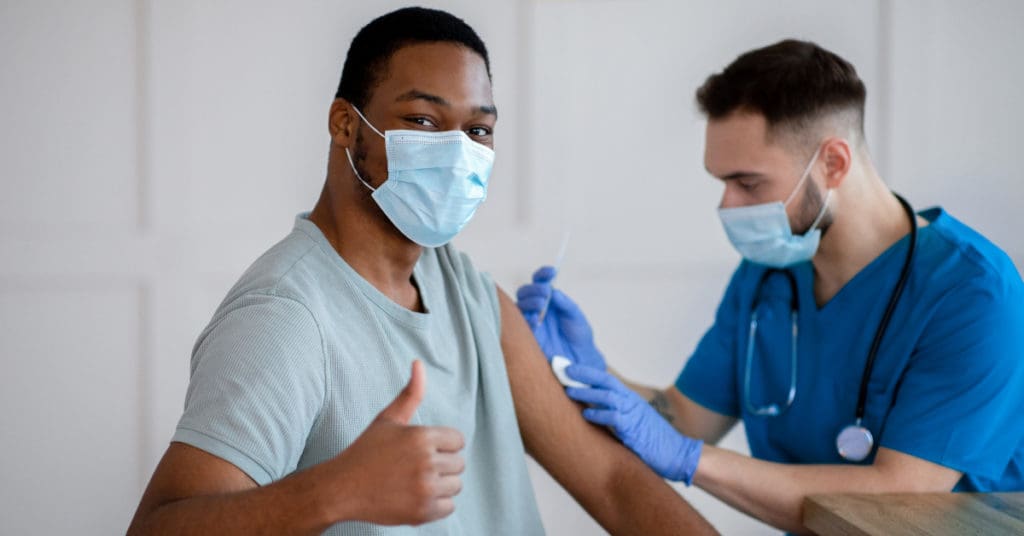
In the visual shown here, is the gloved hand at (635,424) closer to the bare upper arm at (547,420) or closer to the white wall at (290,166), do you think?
the bare upper arm at (547,420)

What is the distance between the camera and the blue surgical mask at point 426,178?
1.33 meters

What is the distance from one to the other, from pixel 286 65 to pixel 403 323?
55.3 inches

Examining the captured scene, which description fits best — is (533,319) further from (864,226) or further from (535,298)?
(864,226)

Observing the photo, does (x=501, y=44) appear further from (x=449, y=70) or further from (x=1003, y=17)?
(x=1003, y=17)

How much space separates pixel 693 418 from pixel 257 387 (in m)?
1.27

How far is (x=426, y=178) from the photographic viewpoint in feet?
4.42

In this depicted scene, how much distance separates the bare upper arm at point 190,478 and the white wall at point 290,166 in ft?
5.01

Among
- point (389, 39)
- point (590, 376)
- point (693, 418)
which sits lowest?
point (693, 418)

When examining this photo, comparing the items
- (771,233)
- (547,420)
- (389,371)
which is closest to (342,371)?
(389,371)

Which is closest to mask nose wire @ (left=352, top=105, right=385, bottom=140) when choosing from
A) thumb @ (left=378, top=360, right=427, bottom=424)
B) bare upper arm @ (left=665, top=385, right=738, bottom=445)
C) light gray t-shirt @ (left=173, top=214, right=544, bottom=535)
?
light gray t-shirt @ (left=173, top=214, right=544, bottom=535)

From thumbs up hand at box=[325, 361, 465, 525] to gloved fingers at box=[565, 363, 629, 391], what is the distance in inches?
26.5

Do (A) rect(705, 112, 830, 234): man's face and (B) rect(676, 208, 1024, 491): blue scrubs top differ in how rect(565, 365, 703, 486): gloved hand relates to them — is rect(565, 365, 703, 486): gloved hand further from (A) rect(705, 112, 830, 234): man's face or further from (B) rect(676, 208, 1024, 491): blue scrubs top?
(A) rect(705, 112, 830, 234): man's face

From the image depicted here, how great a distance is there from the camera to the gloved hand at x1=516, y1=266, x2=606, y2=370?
1.76 m

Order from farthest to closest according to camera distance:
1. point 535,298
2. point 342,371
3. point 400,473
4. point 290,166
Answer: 1. point 290,166
2. point 535,298
3. point 342,371
4. point 400,473
